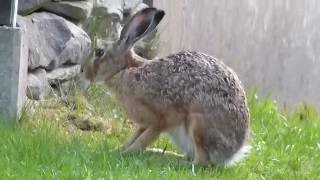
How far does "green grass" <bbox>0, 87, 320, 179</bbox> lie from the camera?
5.83 meters

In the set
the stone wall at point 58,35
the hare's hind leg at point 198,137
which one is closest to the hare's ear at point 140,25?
the stone wall at point 58,35

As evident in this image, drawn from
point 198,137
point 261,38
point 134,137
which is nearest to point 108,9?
point 261,38

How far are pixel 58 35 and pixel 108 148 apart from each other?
1.74 meters

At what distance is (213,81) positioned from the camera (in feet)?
21.6

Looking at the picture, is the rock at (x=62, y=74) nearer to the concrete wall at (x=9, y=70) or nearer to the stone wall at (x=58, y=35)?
the stone wall at (x=58, y=35)

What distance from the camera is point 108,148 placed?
6.62m

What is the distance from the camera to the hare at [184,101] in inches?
255

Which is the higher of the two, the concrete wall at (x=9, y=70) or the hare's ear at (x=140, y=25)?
the hare's ear at (x=140, y=25)

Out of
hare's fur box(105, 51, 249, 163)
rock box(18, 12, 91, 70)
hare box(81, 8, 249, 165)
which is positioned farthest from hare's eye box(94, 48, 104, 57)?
rock box(18, 12, 91, 70)

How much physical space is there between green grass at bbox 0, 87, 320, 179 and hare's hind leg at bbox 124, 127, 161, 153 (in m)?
0.09

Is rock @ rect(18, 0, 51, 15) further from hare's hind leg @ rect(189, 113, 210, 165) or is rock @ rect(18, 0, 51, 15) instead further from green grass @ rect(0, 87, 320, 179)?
hare's hind leg @ rect(189, 113, 210, 165)

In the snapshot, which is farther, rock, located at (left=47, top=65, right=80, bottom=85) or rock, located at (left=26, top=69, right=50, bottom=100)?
rock, located at (left=47, top=65, right=80, bottom=85)

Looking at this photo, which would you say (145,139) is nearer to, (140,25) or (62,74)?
(140,25)

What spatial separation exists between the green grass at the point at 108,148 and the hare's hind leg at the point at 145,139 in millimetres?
89
